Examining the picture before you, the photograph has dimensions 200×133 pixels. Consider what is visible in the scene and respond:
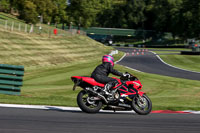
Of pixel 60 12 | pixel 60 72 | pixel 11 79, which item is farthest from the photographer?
pixel 60 12

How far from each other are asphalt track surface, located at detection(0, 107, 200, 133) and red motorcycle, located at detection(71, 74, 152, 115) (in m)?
0.29

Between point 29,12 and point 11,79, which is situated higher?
point 29,12

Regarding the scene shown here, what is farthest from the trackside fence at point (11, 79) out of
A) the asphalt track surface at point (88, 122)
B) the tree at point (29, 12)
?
the tree at point (29, 12)

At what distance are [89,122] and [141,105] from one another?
2.53 m

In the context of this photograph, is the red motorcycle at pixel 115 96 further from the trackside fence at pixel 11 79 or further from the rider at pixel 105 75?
the trackside fence at pixel 11 79

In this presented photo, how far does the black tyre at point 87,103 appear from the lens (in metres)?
11.1

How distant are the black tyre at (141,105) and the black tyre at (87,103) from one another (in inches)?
43.0

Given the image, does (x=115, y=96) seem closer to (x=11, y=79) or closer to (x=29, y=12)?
(x=11, y=79)

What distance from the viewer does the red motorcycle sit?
36.8 feet

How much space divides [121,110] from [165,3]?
11805 centimetres

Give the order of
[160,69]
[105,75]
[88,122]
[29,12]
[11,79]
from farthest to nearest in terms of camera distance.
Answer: [29,12], [160,69], [11,79], [105,75], [88,122]

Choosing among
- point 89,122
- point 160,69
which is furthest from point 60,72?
point 89,122

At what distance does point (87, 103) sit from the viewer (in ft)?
36.9

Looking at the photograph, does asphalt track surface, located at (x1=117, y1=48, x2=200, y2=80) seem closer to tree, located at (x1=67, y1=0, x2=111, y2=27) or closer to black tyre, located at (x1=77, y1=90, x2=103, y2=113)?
black tyre, located at (x1=77, y1=90, x2=103, y2=113)
